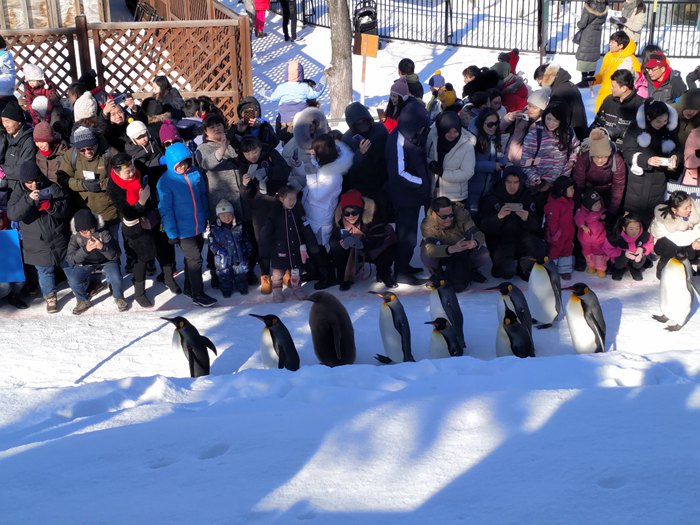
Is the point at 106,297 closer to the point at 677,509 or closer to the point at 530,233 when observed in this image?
the point at 530,233

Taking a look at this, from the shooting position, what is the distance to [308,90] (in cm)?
996

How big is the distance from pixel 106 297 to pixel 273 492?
4.67 m

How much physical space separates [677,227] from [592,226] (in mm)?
726

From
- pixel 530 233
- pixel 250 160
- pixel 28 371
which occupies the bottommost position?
pixel 28 371

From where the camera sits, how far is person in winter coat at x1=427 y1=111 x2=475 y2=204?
794cm

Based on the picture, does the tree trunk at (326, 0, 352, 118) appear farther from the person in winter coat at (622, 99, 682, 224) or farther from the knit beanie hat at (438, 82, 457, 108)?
the person in winter coat at (622, 99, 682, 224)

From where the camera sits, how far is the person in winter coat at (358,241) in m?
7.91

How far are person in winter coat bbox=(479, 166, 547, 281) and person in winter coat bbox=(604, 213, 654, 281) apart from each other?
0.63 m

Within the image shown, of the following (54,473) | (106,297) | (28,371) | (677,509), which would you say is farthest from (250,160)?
(677,509)

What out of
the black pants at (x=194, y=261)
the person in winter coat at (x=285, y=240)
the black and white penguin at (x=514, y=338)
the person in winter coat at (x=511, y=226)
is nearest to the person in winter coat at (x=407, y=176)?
the person in winter coat at (x=511, y=226)

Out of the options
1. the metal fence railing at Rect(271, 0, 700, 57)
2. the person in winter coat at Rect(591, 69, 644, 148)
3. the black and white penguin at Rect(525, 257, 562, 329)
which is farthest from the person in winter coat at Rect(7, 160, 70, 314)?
the metal fence railing at Rect(271, 0, 700, 57)

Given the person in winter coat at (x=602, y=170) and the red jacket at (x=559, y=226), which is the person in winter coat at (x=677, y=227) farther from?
the red jacket at (x=559, y=226)

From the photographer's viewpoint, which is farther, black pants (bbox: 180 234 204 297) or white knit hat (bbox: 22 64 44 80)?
white knit hat (bbox: 22 64 44 80)

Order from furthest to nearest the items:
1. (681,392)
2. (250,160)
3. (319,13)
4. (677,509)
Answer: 1. (319,13)
2. (250,160)
3. (681,392)
4. (677,509)
